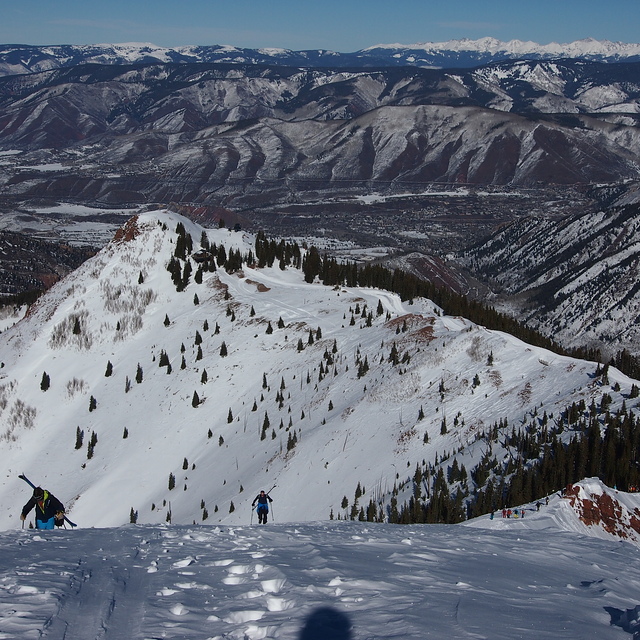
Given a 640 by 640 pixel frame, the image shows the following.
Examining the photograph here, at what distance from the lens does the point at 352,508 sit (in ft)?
181

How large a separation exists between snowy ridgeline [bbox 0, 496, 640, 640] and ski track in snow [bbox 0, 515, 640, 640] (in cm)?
5

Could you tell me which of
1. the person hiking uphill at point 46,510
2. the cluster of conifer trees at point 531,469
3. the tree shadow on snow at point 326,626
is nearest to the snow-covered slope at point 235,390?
the cluster of conifer trees at point 531,469

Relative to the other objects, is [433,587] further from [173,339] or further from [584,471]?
[173,339]

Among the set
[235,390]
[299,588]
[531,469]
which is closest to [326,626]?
[299,588]

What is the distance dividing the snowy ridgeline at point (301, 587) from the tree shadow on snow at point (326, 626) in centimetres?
4

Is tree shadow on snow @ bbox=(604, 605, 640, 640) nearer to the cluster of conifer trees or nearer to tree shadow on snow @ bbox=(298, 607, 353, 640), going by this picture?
tree shadow on snow @ bbox=(298, 607, 353, 640)

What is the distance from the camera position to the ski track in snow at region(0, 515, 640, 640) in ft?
46.4

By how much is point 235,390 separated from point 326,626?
265 ft

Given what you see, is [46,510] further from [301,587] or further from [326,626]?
[326,626]

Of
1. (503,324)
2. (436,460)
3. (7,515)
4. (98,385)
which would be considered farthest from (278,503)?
(503,324)

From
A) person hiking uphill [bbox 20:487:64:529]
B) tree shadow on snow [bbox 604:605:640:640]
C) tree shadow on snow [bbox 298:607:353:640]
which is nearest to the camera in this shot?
tree shadow on snow [bbox 298:607:353:640]

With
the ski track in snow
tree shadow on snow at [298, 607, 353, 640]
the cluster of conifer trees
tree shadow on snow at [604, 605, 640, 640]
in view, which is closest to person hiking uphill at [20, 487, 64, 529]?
the ski track in snow

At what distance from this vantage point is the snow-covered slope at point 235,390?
6650cm

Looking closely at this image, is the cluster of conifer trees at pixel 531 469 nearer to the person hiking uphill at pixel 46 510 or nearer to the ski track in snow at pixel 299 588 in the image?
the ski track in snow at pixel 299 588
